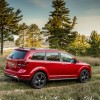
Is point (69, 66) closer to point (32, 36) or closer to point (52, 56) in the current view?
point (52, 56)

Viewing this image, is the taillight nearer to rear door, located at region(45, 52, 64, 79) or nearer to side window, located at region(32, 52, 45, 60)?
side window, located at region(32, 52, 45, 60)

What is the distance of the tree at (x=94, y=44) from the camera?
69.3m

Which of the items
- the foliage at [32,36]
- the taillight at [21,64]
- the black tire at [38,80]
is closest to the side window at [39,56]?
the taillight at [21,64]

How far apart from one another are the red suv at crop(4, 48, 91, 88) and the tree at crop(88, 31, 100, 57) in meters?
55.1

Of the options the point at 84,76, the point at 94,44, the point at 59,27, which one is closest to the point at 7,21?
the point at 59,27

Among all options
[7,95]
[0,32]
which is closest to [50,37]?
[0,32]

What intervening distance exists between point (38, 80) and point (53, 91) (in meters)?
0.83

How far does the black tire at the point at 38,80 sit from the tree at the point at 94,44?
5646 centimetres

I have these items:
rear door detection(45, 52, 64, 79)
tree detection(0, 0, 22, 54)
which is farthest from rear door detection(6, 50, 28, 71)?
tree detection(0, 0, 22, 54)

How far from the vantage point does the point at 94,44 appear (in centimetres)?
7044

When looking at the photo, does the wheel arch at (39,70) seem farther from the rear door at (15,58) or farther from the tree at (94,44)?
the tree at (94,44)

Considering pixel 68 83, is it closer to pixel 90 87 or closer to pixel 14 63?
pixel 90 87

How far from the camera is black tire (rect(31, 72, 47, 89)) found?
12.8 metres

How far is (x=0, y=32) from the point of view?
179 ft
